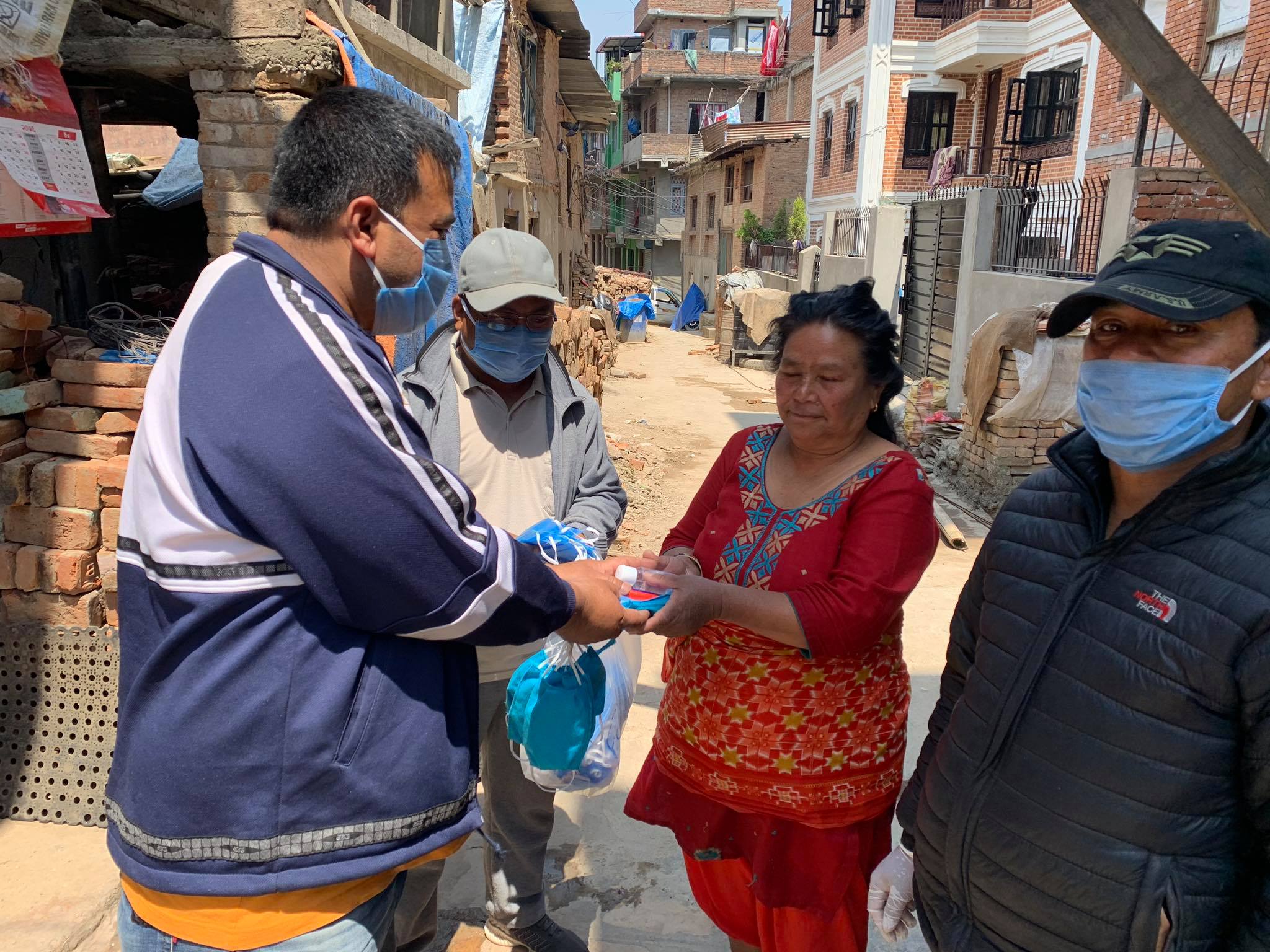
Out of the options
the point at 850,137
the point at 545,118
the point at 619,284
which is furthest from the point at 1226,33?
the point at 619,284

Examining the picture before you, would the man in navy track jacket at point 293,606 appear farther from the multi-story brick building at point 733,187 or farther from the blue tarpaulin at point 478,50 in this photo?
the multi-story brick building at point 733,187

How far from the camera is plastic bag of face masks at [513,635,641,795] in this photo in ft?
6.91

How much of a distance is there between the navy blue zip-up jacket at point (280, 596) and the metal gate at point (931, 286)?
10.7m

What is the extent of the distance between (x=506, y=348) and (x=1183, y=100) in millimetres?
1695

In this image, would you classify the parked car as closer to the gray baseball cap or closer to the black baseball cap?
the gray baseball cap

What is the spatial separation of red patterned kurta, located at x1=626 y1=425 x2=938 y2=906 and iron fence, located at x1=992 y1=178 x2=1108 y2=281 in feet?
23.0

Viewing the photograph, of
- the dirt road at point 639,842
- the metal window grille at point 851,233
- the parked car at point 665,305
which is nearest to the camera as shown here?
the dirt road at point 639,842

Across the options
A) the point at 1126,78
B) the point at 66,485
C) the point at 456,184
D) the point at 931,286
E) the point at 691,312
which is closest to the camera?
the point at 66,485

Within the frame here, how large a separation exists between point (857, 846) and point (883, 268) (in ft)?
45.6

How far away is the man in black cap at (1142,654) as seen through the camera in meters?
1.32

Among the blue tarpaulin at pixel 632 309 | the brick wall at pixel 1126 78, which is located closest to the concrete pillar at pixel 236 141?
the brick wall at pixel 1126 78

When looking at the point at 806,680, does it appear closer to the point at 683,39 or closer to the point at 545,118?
the point at 545,118

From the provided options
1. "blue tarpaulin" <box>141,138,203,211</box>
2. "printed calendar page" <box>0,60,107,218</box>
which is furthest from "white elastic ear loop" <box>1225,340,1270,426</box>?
"blue tarpaulin" <box>141,138,203,211</box>

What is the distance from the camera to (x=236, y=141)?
13.1 ft
